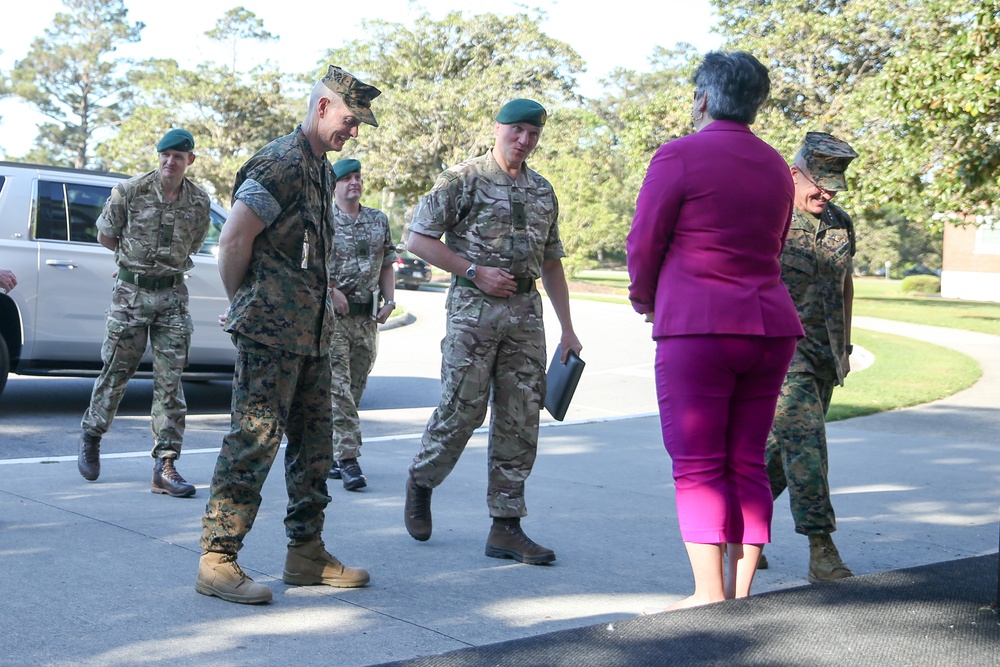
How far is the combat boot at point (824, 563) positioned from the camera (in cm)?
506

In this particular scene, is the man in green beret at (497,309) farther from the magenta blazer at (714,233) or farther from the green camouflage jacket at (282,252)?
the magenta blazer at (714,233)

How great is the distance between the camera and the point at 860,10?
105ft

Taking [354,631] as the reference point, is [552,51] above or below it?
above

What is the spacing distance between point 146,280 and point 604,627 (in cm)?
427

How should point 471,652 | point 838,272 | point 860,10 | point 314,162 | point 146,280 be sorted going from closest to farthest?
point 471,652 < point 314,162 < point 838,272 < point 146,280 < point 860,10

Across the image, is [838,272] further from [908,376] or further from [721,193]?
[908,376]

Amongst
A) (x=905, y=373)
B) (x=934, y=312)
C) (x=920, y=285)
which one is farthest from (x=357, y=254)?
(x=920, y=285)

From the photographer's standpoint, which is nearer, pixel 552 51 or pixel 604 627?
pixel 604 627

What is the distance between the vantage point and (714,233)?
3863 mm

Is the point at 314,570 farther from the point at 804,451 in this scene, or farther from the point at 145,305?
the point at 145,305

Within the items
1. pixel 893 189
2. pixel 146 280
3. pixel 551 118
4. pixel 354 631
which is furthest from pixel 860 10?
pixel 354 631

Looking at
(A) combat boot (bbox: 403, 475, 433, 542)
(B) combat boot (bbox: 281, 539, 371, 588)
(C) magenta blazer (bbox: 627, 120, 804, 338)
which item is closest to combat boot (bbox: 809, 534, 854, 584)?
(C) magenta blazer (bbox: 627, 120, 804, 338)

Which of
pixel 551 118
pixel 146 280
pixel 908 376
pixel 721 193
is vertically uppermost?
pixel 551 118

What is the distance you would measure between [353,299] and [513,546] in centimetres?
264
